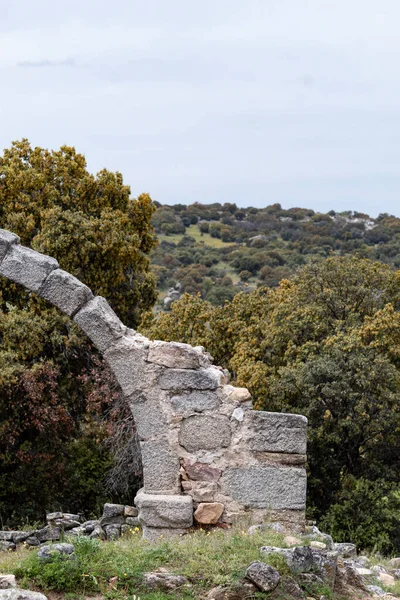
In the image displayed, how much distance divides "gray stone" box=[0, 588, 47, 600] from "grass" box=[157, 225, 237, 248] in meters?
34.5

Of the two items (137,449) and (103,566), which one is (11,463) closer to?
(137,449)

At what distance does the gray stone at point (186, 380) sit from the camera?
7527 mm

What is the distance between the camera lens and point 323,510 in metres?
11.3

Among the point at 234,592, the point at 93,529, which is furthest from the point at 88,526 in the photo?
the point at 234,592

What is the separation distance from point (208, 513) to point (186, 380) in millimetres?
1154

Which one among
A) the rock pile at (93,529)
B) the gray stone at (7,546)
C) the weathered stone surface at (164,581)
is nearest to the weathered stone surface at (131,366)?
the weathered stone surface at (164,581)

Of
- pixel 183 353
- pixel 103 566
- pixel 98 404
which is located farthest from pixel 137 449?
pixel 103 566

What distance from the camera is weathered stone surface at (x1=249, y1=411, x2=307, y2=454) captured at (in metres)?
7.44

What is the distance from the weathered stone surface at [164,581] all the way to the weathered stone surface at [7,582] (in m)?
0.81

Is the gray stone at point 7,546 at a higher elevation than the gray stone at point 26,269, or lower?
lower

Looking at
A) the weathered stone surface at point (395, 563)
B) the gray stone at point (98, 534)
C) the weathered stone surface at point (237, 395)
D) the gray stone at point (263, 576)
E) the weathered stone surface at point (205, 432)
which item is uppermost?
the weathered stone surface at point (237, 395)

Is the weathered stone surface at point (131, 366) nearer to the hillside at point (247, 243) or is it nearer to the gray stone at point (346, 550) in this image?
the gray stone at point (346, 550)

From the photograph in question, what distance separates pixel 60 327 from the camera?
44.5 ft

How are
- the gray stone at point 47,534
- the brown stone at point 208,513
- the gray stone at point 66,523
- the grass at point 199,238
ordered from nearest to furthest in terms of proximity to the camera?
Answer: the brown stone at point 208,513, the gray stone at point 47,534, the gray stone at point 66,523, the grass at point 199,238
